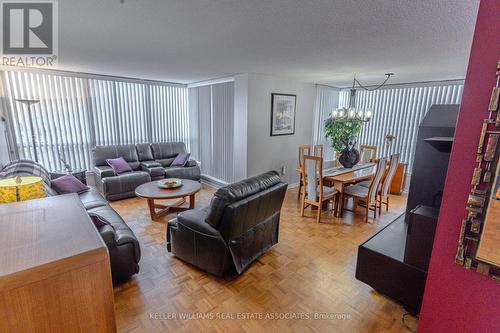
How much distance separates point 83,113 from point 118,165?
1239 millimetres

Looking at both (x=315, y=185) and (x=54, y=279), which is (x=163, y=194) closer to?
(x=315, y=185)

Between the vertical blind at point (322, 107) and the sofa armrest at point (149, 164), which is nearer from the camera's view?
the sofa armrest at point (149, 164)

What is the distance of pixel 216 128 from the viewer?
523 centimetres

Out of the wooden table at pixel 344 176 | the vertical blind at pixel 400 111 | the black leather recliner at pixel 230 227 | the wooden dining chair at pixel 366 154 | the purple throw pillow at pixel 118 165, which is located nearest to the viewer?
the black leather recliner at pixel 230 227

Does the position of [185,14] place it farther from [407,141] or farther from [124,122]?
[407,141]

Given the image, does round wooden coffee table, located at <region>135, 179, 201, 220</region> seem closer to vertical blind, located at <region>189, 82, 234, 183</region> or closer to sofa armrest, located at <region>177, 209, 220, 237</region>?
sofa armrest, located at <region>177, 209, 220, 237</region>

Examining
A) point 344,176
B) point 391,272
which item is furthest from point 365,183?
point 391,272

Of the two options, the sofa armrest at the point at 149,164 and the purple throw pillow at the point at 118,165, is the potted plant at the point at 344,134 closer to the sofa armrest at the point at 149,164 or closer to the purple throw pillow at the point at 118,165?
the sofa armrest at the point at 149,164

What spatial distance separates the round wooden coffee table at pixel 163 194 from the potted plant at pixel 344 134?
234 centimetres

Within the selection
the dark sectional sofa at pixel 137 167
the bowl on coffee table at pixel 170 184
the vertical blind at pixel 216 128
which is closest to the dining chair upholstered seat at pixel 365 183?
the vertical blind at pixel 216 128

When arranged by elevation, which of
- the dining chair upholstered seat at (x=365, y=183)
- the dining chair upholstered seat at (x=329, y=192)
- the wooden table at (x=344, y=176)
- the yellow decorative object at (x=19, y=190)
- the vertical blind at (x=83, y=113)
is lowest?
the dining chair upholstered seat at (x=329, y=192)

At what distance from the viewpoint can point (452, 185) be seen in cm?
120

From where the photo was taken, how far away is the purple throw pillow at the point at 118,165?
445cm

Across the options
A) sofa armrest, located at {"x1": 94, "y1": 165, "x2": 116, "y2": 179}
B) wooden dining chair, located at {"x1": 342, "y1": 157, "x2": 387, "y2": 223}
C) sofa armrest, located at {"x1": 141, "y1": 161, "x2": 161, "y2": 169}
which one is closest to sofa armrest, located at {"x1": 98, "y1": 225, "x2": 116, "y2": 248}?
sofa armrest, located at {"x1": 94, "y1": 165, "x2": 116, "y2": 179}
